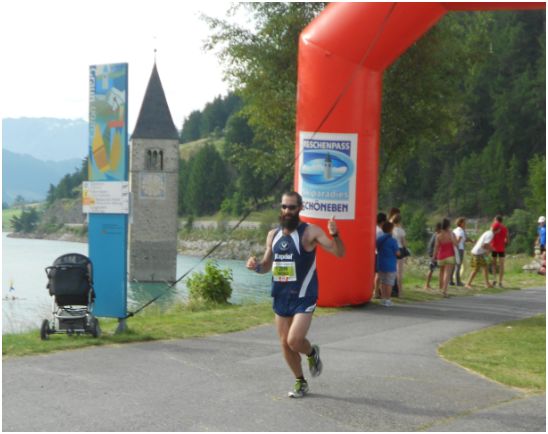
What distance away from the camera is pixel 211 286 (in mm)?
16016

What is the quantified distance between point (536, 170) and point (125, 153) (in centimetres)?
5647

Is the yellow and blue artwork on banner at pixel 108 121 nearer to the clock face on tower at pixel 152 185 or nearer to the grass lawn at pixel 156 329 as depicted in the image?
the grass lawn at pixel 156 329

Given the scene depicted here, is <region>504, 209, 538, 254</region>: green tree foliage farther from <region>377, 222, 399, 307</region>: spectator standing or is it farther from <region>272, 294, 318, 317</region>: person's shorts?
<region>272, 294, 318, 317</region>: person's shorts

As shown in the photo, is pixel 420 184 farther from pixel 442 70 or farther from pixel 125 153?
pixel 125 153

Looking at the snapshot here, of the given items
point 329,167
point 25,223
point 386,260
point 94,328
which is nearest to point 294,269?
point 94,328

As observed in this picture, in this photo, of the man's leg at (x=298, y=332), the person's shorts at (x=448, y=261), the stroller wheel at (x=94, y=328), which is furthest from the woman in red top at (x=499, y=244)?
the man's leg at (x=298, y=332)

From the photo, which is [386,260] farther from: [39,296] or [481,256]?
[39,296]

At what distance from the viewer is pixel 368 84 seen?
44.4 feet

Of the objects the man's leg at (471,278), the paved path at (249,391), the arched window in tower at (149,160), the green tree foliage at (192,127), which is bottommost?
the paved path at (249,391)

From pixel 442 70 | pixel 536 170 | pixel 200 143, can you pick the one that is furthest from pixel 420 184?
pixel 200 143

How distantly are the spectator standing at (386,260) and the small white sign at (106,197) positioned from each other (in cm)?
545

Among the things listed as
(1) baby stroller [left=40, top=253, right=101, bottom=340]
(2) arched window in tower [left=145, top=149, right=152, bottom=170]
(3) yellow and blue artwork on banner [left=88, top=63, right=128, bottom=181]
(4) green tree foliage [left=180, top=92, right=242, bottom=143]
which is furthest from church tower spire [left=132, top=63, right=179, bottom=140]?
(1) baby stroller [left=40, top=253, right=101, bottom=340]

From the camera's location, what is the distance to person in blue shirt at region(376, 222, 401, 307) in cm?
1477

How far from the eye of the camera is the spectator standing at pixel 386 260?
1477 centimetres
